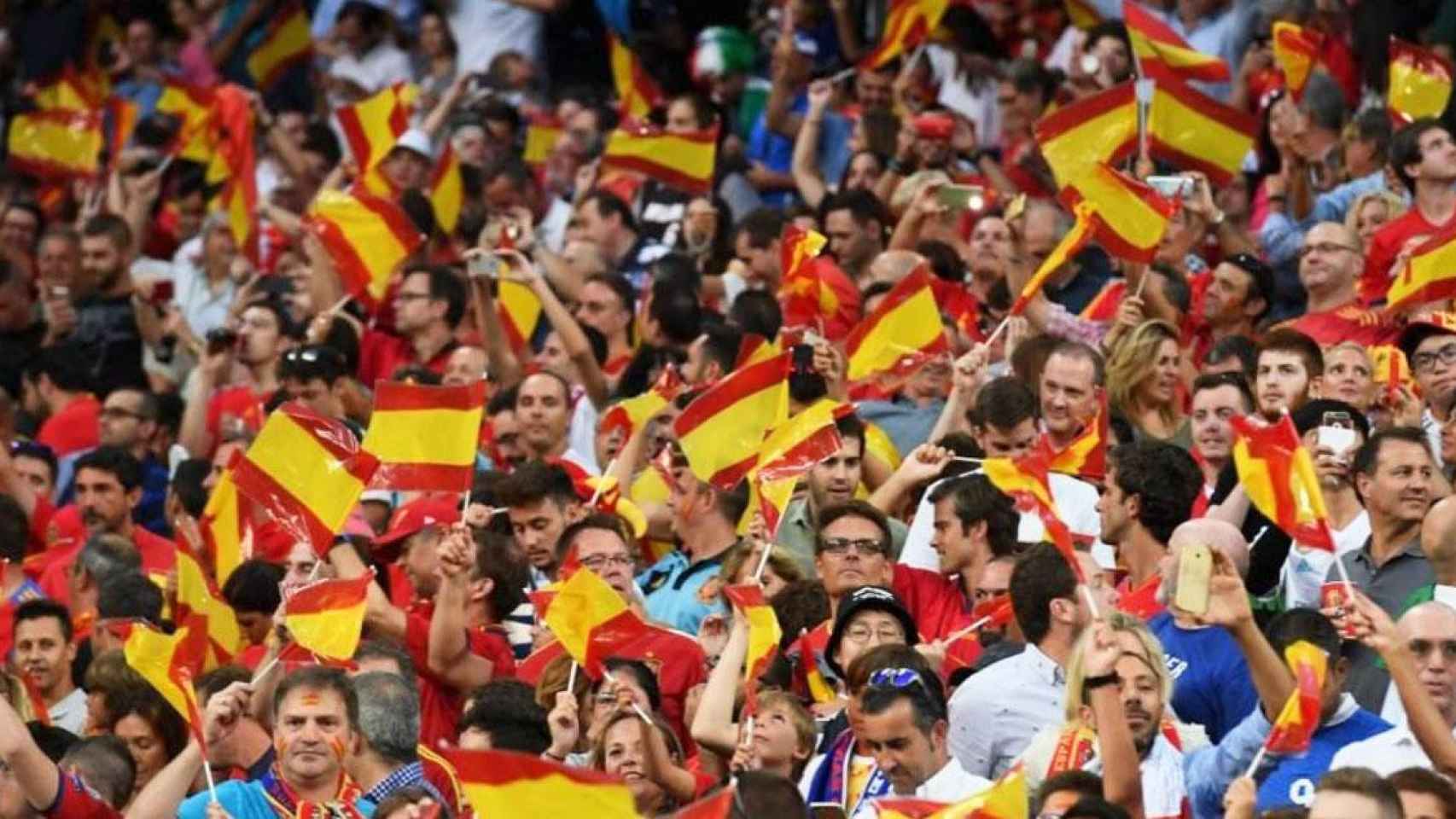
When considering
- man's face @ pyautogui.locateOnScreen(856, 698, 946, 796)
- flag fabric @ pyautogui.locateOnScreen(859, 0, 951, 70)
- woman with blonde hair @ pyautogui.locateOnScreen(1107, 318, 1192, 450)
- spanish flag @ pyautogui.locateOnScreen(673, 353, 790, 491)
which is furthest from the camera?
flag fabric @ pyautogui.locateOnScreen(859, 0, 951, 70)

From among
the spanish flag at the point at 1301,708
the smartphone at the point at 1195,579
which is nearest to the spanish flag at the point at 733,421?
the smartphone at the point at 1195,579

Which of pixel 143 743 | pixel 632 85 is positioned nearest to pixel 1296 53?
pixel 632 85

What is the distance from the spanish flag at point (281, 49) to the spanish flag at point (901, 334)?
26.1ft

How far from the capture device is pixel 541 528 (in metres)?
12.7

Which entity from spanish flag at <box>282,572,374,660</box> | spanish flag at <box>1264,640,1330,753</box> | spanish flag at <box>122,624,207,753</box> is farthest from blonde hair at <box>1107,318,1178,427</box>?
spanish flag at <box>1264,640,1330,753</box>

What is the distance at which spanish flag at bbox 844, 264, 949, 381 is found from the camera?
13508 mm

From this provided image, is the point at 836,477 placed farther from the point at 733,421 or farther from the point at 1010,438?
the point at 1010,438

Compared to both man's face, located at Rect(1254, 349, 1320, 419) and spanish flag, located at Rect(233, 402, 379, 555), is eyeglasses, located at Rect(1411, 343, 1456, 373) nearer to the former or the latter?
man's face, located at Rect(1254, 349, 1320, 419)

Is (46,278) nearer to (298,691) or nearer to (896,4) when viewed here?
Result: (896,4)

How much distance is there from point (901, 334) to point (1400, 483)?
10.1ft

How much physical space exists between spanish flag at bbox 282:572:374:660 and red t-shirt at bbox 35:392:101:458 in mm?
5084

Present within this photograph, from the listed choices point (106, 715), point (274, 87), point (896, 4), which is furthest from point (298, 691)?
point (274, 87)

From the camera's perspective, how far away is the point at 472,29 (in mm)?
20094

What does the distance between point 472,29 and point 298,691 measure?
34.0 feet
